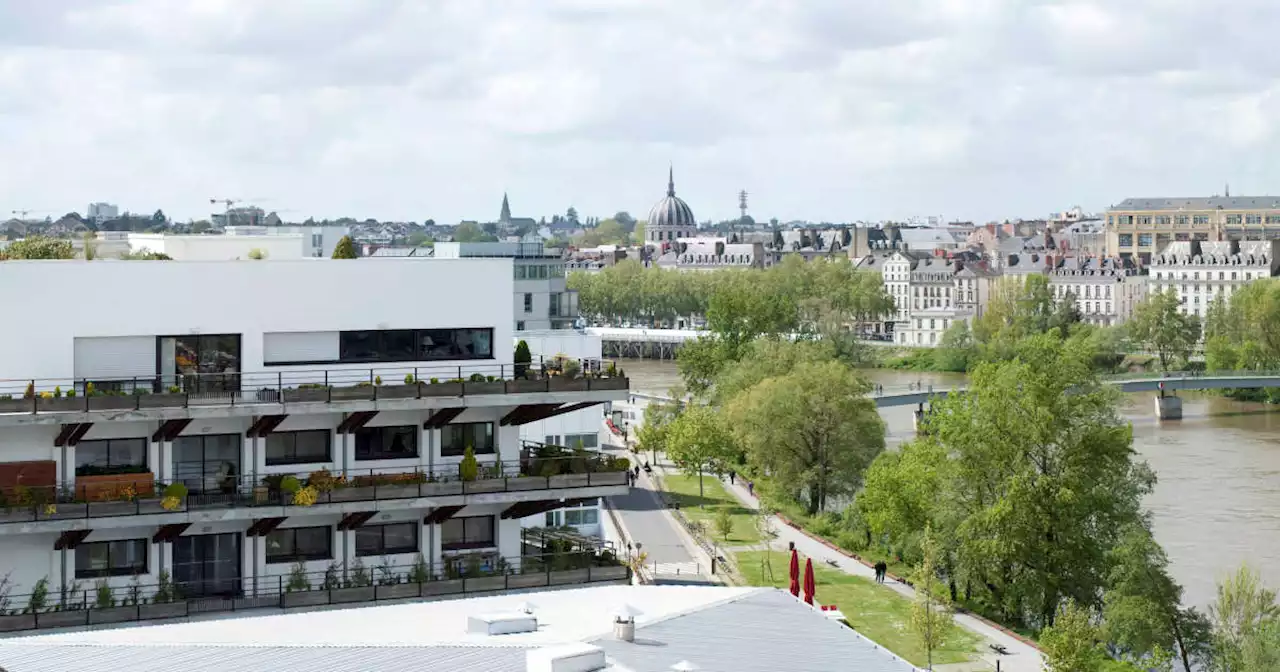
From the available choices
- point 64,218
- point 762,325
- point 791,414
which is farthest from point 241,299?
point 64,218

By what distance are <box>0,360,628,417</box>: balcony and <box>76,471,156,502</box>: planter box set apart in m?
1.15

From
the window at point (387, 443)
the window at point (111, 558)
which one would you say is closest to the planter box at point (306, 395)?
the window at point (387, 443)

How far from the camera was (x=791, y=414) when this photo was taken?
6638 centimetres

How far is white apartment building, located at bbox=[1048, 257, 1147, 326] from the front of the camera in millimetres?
168000

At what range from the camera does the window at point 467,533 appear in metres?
31.1

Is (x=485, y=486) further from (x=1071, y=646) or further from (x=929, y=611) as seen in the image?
(x=929, y=611)

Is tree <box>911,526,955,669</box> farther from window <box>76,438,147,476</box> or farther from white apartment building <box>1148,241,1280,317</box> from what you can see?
white apartment building <box>1148,241,1280,317</box>

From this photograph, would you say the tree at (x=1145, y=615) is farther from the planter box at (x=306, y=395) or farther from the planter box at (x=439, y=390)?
the planter box at (x=306, y=395)

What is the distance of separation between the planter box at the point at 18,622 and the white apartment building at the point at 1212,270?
143 meters

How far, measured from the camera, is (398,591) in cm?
2991

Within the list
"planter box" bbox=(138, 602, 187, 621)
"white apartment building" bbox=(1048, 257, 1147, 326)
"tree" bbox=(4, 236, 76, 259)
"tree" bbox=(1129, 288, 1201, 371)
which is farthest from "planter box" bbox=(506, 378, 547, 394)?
"white apartment building" bbox=(1048, 257, 1147, 326)

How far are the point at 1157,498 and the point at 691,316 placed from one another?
122 metres

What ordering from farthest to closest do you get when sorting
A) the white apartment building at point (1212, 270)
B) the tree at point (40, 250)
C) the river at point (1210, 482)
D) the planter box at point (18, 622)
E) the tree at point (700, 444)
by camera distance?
the white apartment building at point (1212, 270)
the tree at point (700, 444)
the river at point (1210, 482)
the tree at point (40, 250)
the planter box at point (18, 622)

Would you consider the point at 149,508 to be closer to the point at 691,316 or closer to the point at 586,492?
the point at 586,492
